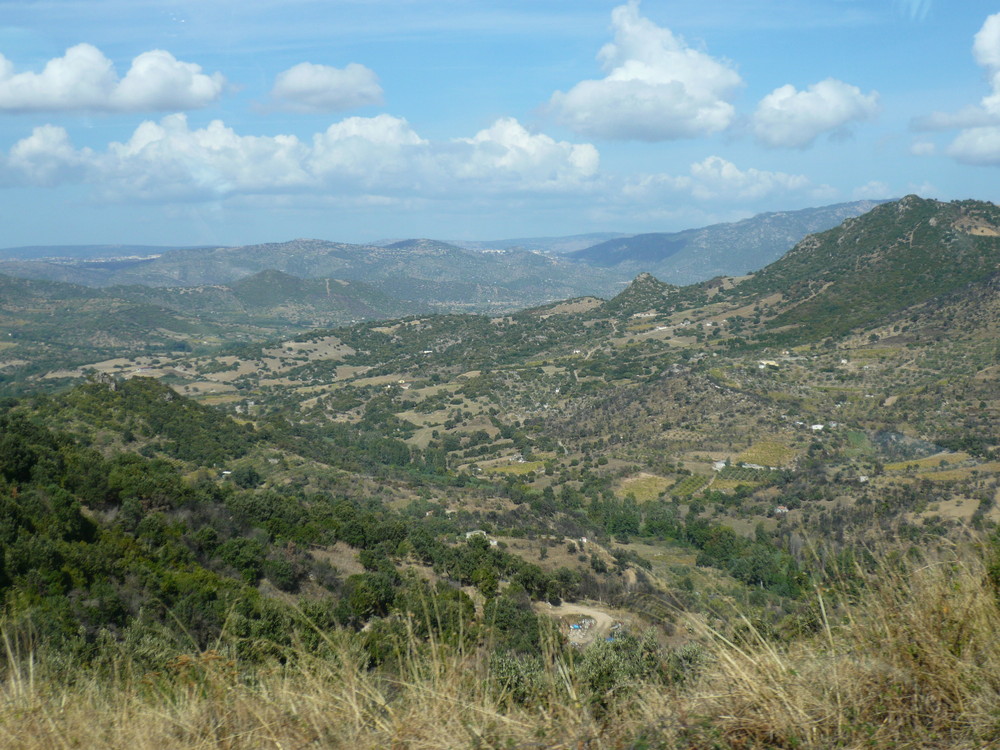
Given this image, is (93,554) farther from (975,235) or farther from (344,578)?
(975,235)

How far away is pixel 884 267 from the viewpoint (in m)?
104

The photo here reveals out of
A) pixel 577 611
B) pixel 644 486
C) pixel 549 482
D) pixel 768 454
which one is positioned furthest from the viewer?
pixel 549 482

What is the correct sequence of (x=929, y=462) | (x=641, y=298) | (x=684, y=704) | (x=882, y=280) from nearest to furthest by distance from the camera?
1. (x=684, y=704)
2. (x=929, y=462)
3. (x=882, y=280)
4. (x=641, y=298)

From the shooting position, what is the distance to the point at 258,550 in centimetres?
2114

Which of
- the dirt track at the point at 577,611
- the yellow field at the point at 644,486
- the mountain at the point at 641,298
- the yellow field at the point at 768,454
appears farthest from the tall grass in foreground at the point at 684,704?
the mountain at the point at 641,298

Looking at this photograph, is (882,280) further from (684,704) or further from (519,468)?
(684,704)

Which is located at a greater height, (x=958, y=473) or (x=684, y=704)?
(x=684, y=704)

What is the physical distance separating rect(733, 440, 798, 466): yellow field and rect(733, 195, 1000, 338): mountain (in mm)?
35848

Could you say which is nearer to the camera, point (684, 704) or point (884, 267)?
point (684, 704)

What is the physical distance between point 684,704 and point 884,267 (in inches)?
4528

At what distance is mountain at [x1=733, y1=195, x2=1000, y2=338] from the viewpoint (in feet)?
305

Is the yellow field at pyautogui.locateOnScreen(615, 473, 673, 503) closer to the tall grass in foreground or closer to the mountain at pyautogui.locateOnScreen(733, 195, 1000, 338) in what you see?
the mountain at pyautogui.locateOnScreen(733, 195, 1000, 338)

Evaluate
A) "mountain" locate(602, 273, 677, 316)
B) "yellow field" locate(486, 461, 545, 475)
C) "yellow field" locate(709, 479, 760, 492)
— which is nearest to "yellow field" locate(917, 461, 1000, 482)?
"yellow field" locate(709, 479, 760, 492)

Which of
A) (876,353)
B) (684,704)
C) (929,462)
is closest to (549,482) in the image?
(929,462)
